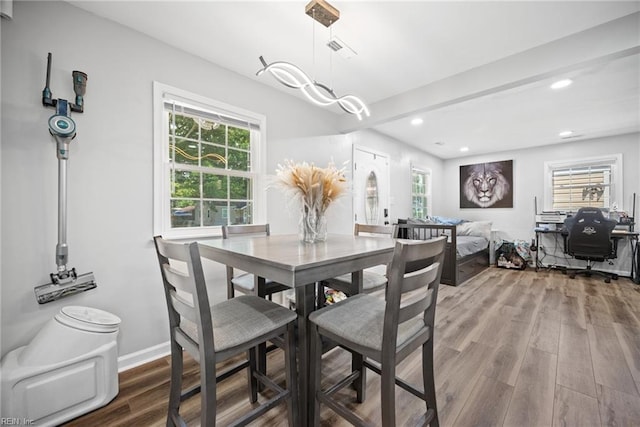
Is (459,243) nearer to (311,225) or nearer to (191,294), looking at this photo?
(311,225)

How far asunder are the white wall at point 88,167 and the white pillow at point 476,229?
5.41m

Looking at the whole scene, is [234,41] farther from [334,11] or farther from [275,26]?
[334,11]

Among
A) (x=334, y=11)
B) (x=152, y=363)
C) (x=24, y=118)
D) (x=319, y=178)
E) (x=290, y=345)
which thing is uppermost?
(x=334, y=11)

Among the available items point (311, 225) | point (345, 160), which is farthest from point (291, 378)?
point (345, 160)

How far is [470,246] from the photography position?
4469mm

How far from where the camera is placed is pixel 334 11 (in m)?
1.74

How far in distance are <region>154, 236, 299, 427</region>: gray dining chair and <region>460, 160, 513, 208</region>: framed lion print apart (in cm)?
614

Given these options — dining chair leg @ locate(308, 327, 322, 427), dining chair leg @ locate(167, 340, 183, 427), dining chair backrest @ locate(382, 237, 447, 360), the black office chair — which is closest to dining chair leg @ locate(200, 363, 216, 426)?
dining chair leg @ locate(167, 340, 183, 427)

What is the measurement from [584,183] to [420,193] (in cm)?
287

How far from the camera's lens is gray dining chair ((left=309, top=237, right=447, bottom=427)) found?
952 mm

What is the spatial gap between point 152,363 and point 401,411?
1809mm

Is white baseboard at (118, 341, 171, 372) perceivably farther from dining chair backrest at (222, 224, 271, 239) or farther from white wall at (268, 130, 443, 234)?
white wall at (268, 130, 443, 234)

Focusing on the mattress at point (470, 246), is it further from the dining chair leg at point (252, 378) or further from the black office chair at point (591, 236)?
the dining chair leg at point (252, 378)

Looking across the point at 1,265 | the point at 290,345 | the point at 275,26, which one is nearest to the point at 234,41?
the point at 275,26
